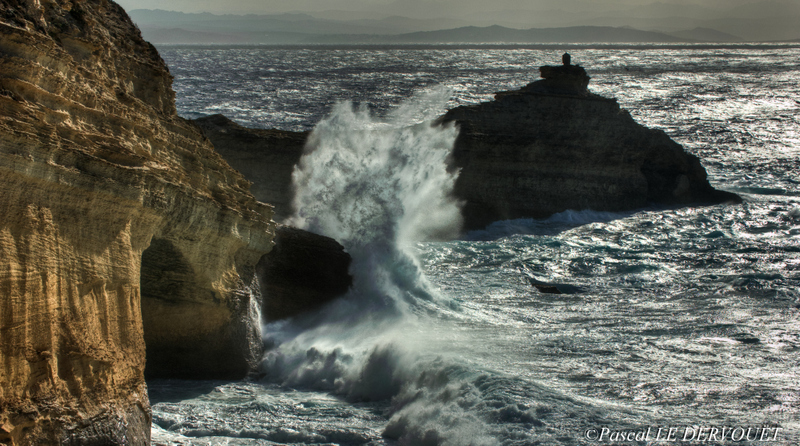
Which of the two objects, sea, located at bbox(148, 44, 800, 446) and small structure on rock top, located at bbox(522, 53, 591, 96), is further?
small structure on rock top, located at bbox(522, 53, 591, 96)

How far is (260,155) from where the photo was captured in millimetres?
24156

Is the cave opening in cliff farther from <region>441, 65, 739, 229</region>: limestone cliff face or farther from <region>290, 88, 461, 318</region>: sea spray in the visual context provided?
<region>441, 65, 739, 229</region>: limestone cliff face

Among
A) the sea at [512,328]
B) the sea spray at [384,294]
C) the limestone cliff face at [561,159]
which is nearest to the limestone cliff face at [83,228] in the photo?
the sea at [512,328]

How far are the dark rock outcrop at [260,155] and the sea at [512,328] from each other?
780 millimetres

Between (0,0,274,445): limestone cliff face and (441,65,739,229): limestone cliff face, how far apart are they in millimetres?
16394

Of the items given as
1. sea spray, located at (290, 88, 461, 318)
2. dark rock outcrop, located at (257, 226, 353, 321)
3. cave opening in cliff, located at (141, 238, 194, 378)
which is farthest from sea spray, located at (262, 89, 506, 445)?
cave opening in cliff, located at (141, 238, 194, 378)

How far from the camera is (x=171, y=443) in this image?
317 inches

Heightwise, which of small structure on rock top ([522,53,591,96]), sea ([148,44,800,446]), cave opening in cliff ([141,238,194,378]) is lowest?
sea ([148,44,800,446])

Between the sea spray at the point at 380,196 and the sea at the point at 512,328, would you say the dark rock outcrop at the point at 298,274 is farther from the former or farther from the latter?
the sea spray at the point at 380,196

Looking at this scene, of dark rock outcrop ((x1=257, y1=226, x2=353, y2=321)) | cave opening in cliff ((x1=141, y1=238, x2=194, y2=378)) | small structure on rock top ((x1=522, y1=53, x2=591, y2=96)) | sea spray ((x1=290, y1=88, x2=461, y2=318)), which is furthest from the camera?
small structure on rock top ((x1=522, y1=53, x2=591, y2=96))

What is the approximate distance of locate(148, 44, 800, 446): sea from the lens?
8.69 metres

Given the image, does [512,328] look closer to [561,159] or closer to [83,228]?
[83,228]

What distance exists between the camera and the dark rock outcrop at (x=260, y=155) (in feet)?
78.5

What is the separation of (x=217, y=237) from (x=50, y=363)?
4.03 meters
